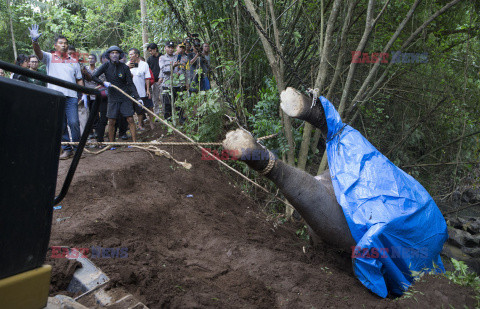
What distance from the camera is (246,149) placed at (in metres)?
2.70

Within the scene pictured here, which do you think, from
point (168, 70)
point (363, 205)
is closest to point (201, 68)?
point (168, 70)

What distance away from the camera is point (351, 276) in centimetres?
326

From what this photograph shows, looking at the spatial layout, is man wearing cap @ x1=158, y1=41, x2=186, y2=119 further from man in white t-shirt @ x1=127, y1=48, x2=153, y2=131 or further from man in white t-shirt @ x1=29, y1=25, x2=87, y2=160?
man in white t-shirt @ x1=29, y1=25, x2=87, y2=160

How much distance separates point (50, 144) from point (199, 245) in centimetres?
233

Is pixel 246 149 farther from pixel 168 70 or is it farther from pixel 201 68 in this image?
pixel 168 70

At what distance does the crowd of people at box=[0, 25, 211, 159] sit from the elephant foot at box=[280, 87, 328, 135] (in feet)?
3.92

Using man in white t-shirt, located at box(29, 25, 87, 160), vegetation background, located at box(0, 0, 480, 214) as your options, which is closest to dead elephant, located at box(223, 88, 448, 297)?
vegetation background, located at box(0, 0, 480, 214)

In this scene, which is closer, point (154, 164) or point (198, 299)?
point (198, 299)

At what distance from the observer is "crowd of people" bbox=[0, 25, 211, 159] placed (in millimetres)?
5273

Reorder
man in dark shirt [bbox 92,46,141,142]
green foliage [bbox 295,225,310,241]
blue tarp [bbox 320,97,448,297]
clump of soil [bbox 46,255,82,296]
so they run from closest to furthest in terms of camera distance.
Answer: clump of soil [bbox 46,255,82,296] < blue tarp [bbox 320,97,448,297] < green foliage [bbox 295,225,310,241] < man in dark shirt [bbox 92,46,141,142]

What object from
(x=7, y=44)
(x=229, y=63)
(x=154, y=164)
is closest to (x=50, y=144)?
(x=154, y=164)

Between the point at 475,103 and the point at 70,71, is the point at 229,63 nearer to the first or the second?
the point at 70,71

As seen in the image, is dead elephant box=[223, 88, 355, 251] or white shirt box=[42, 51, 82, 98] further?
white shirt box=[42, 51, 82, 98]

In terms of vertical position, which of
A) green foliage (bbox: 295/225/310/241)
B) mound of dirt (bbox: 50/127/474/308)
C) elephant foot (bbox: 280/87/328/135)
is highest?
elephant foot (bbox: 280/87/328/135)
